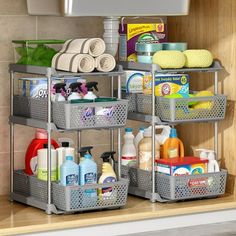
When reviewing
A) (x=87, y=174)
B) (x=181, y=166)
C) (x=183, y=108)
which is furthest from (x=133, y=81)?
(x=87, y=174)

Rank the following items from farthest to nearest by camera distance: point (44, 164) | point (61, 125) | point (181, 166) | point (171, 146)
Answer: point (171, 146), point (181, 166), point (44, 164), point (61, 125)

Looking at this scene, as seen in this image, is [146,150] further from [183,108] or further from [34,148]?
[34,148]

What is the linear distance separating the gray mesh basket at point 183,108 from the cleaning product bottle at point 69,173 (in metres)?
0.45

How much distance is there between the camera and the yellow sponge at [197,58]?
362cm

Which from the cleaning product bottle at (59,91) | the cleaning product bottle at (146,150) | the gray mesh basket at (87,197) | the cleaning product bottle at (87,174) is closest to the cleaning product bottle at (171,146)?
the cleaning product bottle at (146,150)

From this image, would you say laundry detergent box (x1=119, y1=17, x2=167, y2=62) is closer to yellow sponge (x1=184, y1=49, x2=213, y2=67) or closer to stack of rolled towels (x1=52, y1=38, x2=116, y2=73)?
yellow sponge (x1=184, y1=49, x2=213, y2=67)

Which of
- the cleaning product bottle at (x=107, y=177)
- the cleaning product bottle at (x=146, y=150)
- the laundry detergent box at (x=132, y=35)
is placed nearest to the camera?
the cleaning product bottle at (x=107, y=177)

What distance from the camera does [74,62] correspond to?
3375mm

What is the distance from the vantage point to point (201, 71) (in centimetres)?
369

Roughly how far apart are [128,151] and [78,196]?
443mm

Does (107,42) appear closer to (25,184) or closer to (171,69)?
(171,69)

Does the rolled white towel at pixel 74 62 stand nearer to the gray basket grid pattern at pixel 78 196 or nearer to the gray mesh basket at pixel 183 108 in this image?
the gray mesh basket at pixel 183 108

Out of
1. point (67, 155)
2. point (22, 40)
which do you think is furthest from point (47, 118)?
point (22, 40)

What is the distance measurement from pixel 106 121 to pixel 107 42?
1.35ft
